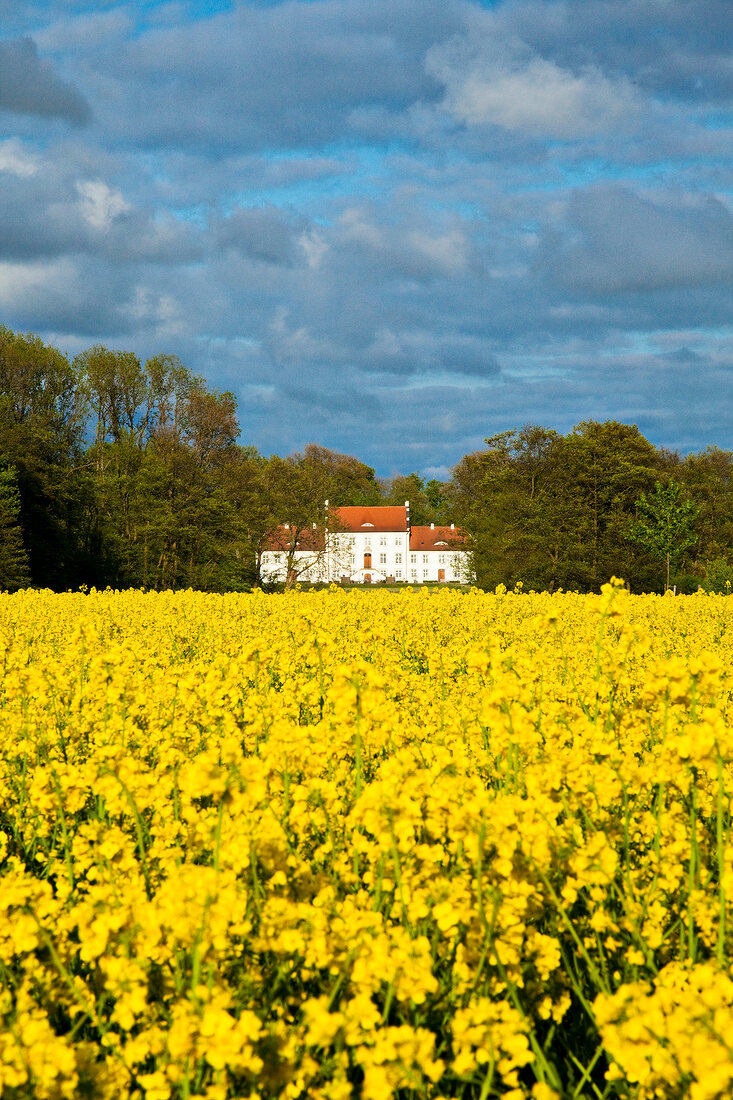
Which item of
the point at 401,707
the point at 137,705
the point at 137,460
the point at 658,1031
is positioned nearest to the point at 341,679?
the point at 658,1031

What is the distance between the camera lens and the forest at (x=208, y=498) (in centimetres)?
3878

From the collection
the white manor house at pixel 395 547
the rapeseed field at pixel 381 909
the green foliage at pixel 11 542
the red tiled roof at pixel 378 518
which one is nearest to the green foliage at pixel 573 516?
the green foliage at pixel 11 542

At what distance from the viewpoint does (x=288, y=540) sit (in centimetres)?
5056

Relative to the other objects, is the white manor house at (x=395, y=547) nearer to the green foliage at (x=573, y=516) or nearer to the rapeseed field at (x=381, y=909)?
the green foliage at (x=573, y=516)

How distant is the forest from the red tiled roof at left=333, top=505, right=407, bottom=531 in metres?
43.2

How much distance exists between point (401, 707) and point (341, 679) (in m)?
2.73

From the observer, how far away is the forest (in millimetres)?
38781

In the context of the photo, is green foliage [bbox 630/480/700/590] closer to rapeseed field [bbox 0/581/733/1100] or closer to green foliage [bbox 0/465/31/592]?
green foliage [bbox 0/465/31/592]

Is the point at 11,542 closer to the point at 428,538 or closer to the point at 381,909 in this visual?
the point at 381,909

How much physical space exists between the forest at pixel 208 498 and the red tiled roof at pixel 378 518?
43.2 m

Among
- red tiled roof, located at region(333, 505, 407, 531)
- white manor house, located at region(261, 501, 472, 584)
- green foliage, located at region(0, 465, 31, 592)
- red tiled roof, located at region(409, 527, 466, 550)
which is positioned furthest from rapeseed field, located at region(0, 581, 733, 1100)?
red tiled roof, located at region(409, 527, 466, 550)

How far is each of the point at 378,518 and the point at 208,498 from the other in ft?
178

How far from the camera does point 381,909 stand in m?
2.78

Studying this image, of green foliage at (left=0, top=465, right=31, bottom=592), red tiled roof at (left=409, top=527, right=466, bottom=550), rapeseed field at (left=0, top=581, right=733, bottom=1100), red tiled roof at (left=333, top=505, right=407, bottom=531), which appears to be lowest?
rapeseed field at (left=0, top=581, right=733, bottom=1100)
